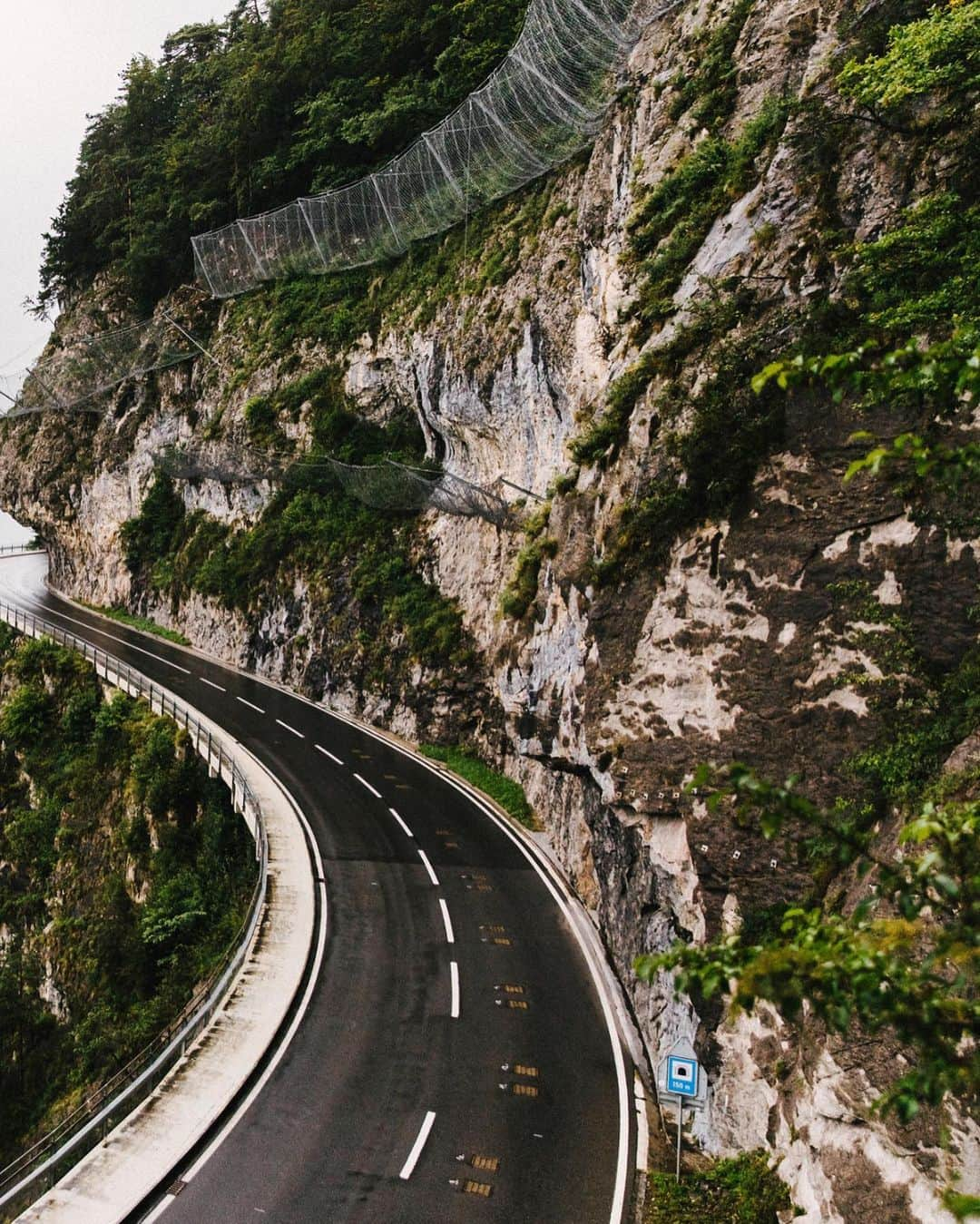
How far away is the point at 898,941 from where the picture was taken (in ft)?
12.7

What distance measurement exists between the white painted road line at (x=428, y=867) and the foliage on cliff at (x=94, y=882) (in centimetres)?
452

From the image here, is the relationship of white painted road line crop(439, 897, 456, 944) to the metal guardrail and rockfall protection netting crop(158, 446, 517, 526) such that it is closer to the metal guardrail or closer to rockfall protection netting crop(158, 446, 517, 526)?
the metal guardrail

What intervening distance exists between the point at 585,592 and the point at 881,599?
16.3 ft

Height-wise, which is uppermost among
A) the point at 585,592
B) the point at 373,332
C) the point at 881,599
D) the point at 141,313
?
the point at 141,313

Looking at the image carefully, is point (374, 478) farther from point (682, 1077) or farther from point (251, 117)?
point (251, 117)

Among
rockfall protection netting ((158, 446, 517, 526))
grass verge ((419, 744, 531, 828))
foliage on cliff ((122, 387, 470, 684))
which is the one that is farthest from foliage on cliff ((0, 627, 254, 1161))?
rockfall protection netting ((158, 446, 517, 526))

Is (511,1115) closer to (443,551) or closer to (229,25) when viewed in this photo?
(443,551)

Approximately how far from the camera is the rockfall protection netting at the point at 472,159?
67.6 feet

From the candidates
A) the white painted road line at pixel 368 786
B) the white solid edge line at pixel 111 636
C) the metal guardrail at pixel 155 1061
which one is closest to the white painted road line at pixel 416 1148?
the metal guardrail at pixel 155 1061

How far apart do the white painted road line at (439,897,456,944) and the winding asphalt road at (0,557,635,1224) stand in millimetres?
40

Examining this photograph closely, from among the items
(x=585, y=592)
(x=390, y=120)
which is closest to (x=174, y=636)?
(x=390, y=120)

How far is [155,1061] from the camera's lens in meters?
11.4

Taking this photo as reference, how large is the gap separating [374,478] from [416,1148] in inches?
917

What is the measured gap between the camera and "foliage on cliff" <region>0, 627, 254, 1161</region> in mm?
19984
